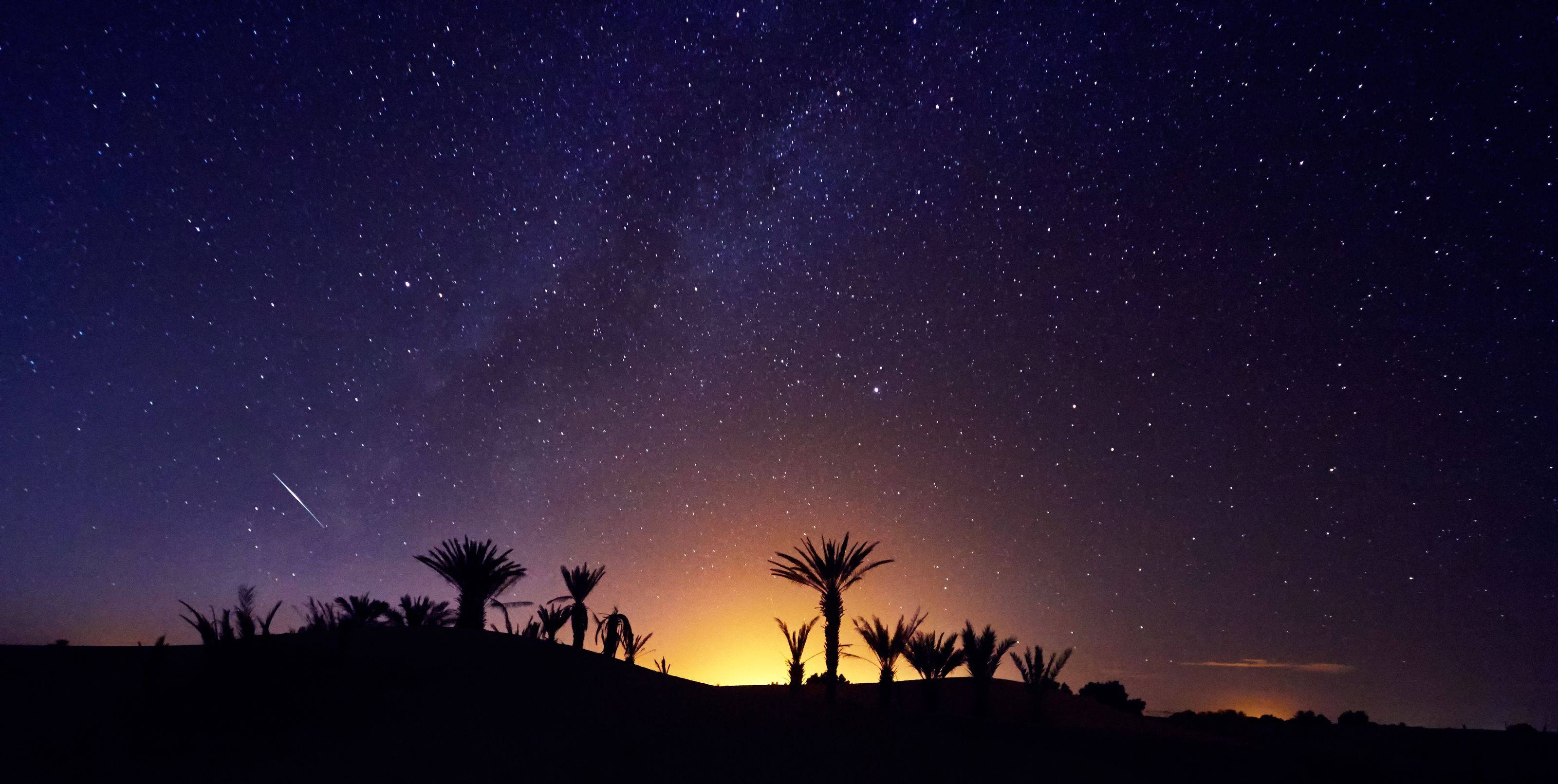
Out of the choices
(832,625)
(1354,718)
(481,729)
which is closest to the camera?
(481,729)

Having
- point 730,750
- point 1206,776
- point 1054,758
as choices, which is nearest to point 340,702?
point 730,750

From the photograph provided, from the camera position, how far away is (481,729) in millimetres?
14133

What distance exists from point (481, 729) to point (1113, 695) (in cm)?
4507

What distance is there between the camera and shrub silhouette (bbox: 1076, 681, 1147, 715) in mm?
47438

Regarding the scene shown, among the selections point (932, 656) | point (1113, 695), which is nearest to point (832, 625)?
point (932, 656)

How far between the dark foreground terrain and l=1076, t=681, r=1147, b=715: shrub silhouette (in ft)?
86.3

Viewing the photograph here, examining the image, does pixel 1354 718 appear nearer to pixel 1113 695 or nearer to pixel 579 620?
pixel 1113 695

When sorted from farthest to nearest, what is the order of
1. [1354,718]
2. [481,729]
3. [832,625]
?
[1354,718], [832,625], [481,729]

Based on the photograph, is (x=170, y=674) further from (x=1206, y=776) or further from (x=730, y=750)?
(x=1206, y=776)

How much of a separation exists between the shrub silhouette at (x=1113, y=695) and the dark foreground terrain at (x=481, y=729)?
26306 mm

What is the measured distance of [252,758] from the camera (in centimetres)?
1195

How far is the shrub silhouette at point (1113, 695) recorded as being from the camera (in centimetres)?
4744

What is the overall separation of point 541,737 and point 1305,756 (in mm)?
18609

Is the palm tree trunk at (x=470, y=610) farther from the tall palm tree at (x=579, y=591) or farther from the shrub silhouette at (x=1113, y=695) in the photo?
the shrub silhouette at (x=1113, y=695)
